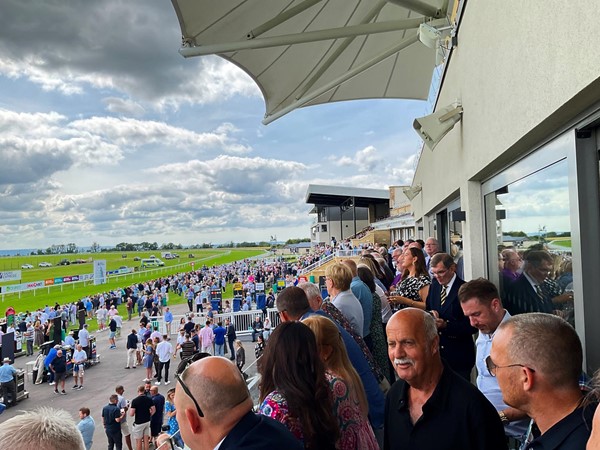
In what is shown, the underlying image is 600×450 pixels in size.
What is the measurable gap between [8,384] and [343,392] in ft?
50.4

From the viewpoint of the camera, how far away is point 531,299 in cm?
356

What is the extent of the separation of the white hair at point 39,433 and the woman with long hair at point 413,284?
4018 mm

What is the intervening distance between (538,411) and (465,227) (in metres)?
4.12

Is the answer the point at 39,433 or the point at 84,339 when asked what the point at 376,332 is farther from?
the point at 84,339

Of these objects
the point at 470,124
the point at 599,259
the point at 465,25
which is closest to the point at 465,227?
the point at 470,124

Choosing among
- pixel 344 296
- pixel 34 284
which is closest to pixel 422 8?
pixel 344 296

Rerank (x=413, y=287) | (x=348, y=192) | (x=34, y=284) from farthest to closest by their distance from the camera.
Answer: (x=34, y=284)
(x=348, y=192)
(x=413, y=287)

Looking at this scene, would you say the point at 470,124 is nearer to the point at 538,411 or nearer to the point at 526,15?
the point at 526,15

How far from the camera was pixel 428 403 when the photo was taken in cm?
203

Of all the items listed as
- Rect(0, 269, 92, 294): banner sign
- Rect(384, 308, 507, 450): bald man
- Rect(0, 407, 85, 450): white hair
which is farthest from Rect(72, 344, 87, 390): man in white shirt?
Rect(0, 269, 92, 294): banner sign

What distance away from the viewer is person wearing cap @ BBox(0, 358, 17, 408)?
13.2 metres

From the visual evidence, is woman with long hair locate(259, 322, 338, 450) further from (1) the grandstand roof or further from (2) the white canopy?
(1) the grandstand roof

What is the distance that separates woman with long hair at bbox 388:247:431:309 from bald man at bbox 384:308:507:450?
2.68 metres

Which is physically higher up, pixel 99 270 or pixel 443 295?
pixel 443 295
